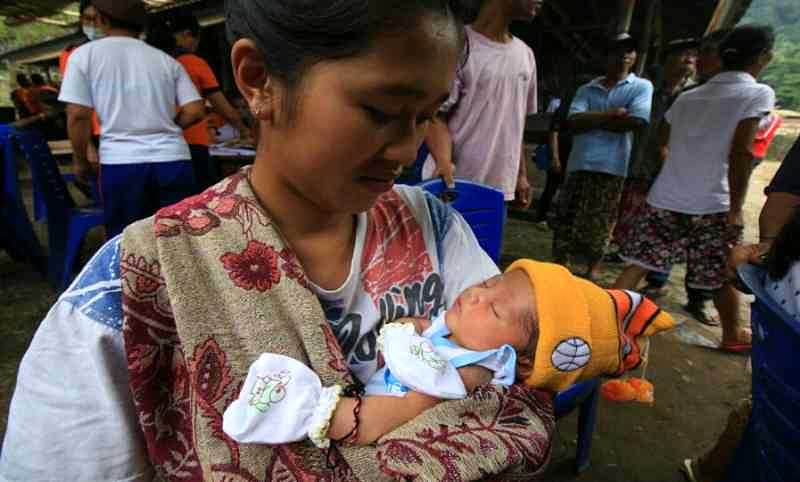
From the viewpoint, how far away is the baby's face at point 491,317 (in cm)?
110

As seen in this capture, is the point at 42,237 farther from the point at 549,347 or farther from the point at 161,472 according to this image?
the point at 549,347

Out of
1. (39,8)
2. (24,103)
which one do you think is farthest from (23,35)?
(39,8)

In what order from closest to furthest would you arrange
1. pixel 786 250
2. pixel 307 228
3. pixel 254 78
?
1. pixel 254 78
2. pixel 307 228
3. pixel 786 250

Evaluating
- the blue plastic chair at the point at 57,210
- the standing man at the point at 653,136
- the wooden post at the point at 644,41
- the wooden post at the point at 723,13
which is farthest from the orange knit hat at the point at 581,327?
the wooden post at the point at 723,13

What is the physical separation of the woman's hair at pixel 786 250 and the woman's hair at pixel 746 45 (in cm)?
234

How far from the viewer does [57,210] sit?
11.2 feet

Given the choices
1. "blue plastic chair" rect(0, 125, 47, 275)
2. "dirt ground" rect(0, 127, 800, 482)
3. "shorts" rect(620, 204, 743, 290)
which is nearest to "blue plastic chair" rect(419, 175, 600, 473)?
"dirt ground" rect(0, 127, 800, 482)

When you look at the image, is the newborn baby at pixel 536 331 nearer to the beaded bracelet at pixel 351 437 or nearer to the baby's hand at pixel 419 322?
the baby's hand at pixel 419 322

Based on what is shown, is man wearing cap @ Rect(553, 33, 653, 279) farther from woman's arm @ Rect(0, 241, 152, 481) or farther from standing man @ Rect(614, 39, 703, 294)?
woman's arm @ Rect(0, 241, 152, 481)

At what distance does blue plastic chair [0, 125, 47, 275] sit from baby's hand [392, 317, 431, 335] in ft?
13.1

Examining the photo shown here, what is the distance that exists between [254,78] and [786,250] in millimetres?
1476

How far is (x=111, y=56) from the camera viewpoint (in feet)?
9.13

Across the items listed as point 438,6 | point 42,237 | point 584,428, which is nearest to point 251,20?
point 438,6

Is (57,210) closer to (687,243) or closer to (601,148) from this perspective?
(601,148)
